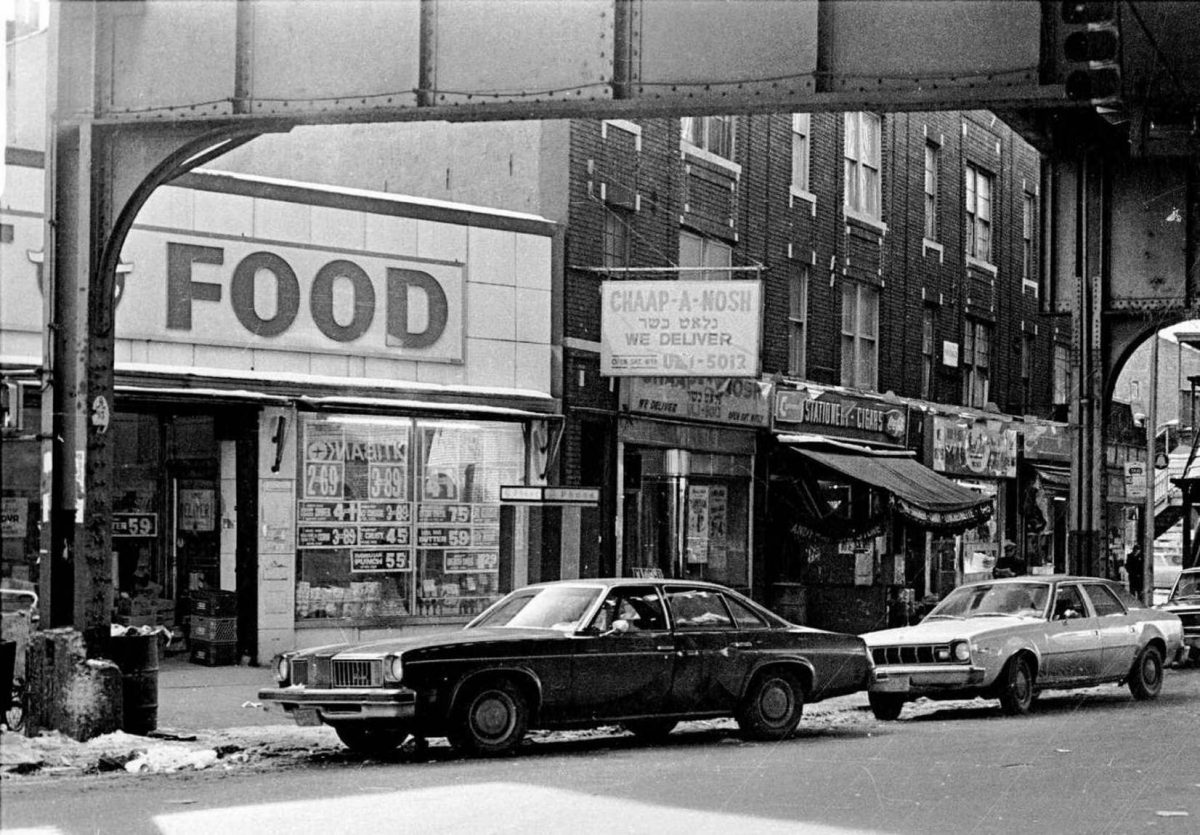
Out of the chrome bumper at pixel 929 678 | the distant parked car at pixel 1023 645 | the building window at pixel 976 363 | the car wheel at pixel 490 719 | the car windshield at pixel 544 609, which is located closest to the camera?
the car wheel at pixel 490 719

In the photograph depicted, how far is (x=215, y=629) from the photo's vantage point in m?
20.4

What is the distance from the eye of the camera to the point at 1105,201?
2333cm

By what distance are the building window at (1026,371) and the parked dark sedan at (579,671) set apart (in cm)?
2586

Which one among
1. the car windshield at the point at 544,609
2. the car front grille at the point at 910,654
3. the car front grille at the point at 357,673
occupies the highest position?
the car windshield at the point at 544,609

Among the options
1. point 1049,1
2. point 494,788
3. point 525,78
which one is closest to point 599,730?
point 494,788

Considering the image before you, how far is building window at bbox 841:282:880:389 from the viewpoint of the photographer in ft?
104

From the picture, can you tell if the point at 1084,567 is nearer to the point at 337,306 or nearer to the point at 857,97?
the point at 337,306

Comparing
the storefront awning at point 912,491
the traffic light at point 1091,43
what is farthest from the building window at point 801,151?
the traffic light at point 1091,43

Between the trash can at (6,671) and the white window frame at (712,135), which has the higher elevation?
the white window frame at (712,135)

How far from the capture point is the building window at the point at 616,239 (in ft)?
81.6

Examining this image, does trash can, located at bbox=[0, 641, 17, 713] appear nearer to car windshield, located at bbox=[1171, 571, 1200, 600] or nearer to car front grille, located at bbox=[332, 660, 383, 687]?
car front grille, located at bbox=[332, 660, 383, 687]

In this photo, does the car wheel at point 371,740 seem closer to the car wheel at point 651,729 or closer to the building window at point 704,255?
the car wheel at point 651,729

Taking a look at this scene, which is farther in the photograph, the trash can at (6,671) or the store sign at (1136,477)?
the store sign at (1136,477)

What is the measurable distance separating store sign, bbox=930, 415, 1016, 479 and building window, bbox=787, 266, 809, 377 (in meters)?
5.48
